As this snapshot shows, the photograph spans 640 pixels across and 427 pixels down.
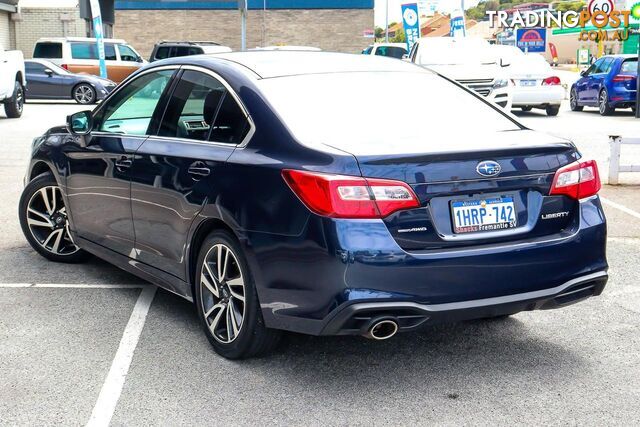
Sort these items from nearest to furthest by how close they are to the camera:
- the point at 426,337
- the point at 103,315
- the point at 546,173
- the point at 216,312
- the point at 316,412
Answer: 1. the point at 316,412
2. the point at 546,173
3. the point at 216,312
4. the point at 426,337
5. the point at 103,315

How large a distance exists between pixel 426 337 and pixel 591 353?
0.89 metres

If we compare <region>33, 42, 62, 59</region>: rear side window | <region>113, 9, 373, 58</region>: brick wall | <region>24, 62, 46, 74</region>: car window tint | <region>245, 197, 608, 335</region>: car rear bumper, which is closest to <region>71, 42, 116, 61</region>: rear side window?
<region>33, 42, 62, 59</region>: rear side window

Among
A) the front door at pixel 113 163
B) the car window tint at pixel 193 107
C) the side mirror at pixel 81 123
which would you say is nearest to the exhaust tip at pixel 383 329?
the car window tint at pixel 193 107

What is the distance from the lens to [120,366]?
4.84 metres

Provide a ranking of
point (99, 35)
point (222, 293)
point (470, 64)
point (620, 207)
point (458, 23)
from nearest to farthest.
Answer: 1. point (222, 293)
2. point (620, 207)
3. point (470, 64)
4. point (99, 35)
5. point (458, 23)

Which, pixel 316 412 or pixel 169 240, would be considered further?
pixel 169 240

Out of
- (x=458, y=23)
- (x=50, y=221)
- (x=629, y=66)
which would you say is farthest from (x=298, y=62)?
(x=458, y=23)

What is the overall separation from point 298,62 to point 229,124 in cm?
72

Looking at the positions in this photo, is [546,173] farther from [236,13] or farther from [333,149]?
[236,13]

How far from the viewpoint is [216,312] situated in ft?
16.3

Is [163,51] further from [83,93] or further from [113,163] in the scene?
[113,163]

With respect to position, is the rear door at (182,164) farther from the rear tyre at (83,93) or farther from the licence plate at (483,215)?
the rear tyre at (83,93)

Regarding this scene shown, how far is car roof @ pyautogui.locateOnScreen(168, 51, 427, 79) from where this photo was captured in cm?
528

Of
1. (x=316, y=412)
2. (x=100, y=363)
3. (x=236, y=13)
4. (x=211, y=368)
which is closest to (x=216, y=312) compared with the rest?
(x=211, y=368)
